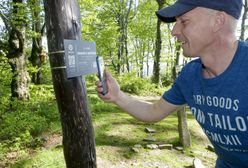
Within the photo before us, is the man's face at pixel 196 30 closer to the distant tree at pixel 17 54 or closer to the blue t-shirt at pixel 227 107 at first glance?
the blue t-shirt at pixel 227 107

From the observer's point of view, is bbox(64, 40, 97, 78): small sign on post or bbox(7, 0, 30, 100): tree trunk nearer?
bbox(64, 40, 97, 78): small sign on post

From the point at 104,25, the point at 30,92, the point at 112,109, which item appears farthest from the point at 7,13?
the point at 104,25

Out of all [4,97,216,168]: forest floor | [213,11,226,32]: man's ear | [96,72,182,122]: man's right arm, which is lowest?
[4,97,216,168]: forest floor

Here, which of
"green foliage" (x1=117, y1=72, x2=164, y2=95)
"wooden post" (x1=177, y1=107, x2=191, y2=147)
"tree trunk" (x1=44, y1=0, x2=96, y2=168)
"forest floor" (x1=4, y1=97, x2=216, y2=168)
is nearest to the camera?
"tree trunk" (x1=44, y1=0, x2=96, y2=168)

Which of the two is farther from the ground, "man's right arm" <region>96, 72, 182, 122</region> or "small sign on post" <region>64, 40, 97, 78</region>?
"small sign on post" <region>64, 40, 97, 78</region>

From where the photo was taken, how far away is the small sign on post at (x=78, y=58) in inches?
122

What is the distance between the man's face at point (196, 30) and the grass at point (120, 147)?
4.74 m

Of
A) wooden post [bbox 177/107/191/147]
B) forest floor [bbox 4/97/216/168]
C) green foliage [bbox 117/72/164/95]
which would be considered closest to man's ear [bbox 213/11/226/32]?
forest floor [bbox 4/97/216/168]

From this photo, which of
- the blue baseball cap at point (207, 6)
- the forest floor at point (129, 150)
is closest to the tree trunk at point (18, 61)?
the forest floor at point (129, 150)

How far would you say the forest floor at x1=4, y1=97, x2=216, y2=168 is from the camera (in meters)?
6.42

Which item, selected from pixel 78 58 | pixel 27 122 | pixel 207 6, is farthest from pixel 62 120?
pixel 27 122

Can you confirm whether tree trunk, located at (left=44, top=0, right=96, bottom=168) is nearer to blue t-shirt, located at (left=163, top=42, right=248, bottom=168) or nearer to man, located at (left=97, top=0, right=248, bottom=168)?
man, located at (left=97, top=0, right=248, bottom=168)

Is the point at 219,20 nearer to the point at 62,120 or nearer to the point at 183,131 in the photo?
the point at 62,120

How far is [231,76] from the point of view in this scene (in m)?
1.92
